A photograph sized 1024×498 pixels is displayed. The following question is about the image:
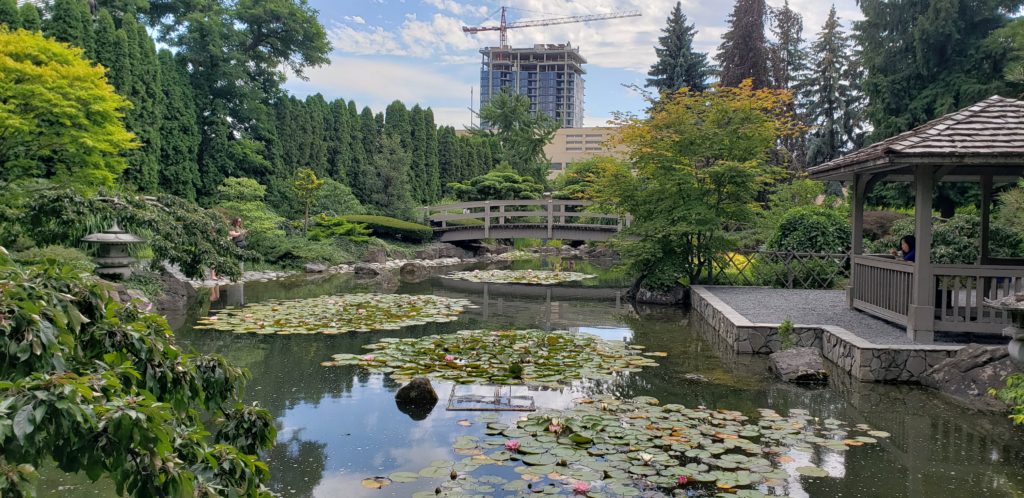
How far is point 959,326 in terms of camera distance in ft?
22.2

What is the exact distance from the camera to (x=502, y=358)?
7.12 m

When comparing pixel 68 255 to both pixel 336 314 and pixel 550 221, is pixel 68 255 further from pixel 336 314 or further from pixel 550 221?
pixel 550 221

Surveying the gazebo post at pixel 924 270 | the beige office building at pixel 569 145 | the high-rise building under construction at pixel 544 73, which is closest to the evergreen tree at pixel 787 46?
the gazebo post at pixel 924 270

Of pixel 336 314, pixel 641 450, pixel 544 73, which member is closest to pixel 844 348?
pixel 641 450

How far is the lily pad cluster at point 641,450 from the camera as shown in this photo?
384 centimetres

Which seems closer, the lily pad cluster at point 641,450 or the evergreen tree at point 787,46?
the lily pad cluster at point 641,450

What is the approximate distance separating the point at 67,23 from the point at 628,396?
14.8 metres

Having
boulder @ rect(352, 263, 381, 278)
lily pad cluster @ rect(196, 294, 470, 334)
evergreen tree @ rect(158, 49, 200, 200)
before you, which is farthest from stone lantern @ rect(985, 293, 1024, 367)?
evergreen tree @ rect(158, 49, 200, 200)

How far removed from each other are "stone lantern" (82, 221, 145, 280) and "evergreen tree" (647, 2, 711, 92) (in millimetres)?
23546

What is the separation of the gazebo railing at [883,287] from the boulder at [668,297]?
139 inches

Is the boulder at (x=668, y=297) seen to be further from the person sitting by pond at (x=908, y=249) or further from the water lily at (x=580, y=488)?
the water lily at (x=580, y=488)

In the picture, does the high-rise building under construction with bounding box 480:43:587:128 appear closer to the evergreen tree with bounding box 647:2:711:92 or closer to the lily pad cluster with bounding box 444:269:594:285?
the evergreen tree with bounding box 647:2:711:92

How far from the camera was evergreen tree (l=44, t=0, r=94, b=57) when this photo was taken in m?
14.6

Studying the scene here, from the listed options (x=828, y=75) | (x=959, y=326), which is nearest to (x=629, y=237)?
(x=959, y=326)
